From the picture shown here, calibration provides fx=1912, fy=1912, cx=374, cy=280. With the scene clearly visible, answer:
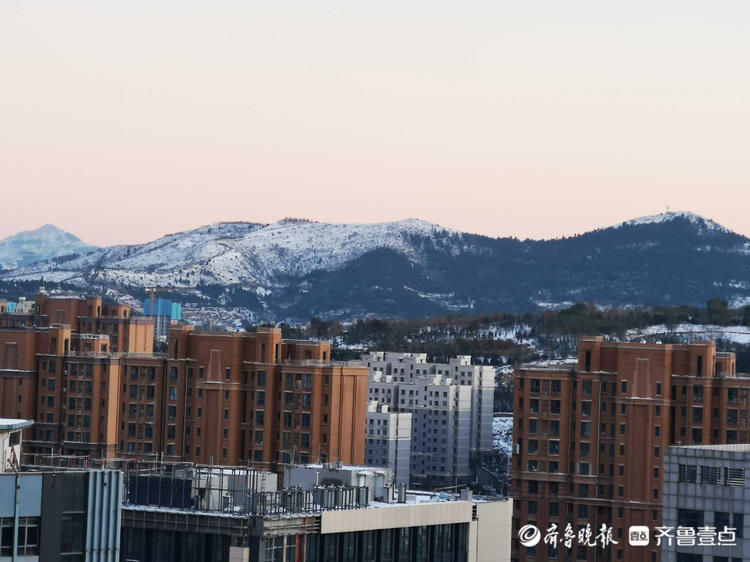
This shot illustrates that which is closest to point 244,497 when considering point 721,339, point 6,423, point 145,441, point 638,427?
point 6,423

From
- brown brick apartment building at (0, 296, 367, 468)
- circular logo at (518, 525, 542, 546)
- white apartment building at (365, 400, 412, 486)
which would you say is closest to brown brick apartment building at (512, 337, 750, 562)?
circular logo at (518, 525, 542, 546)

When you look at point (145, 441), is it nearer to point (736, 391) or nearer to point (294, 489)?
point (736, 391)

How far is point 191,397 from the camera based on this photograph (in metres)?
100

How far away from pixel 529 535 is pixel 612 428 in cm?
652

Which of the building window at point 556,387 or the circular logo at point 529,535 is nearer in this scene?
the circular logo at point 529,535

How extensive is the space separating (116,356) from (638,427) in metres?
29.9

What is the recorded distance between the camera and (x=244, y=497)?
168ft

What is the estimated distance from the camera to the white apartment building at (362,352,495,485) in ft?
531

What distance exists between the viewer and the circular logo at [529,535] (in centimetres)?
8886

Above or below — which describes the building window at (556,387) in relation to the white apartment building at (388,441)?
above

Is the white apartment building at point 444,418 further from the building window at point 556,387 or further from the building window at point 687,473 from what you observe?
the building window at point 687,473

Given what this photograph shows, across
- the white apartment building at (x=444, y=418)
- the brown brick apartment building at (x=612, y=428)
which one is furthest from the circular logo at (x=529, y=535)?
the white apartment building at (x=444, y=418)

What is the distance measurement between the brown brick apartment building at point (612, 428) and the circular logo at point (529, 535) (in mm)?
1316

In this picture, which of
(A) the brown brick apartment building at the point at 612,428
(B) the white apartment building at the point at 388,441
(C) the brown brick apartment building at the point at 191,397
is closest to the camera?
(A) the brown brick apartment building at the point at 612,428
